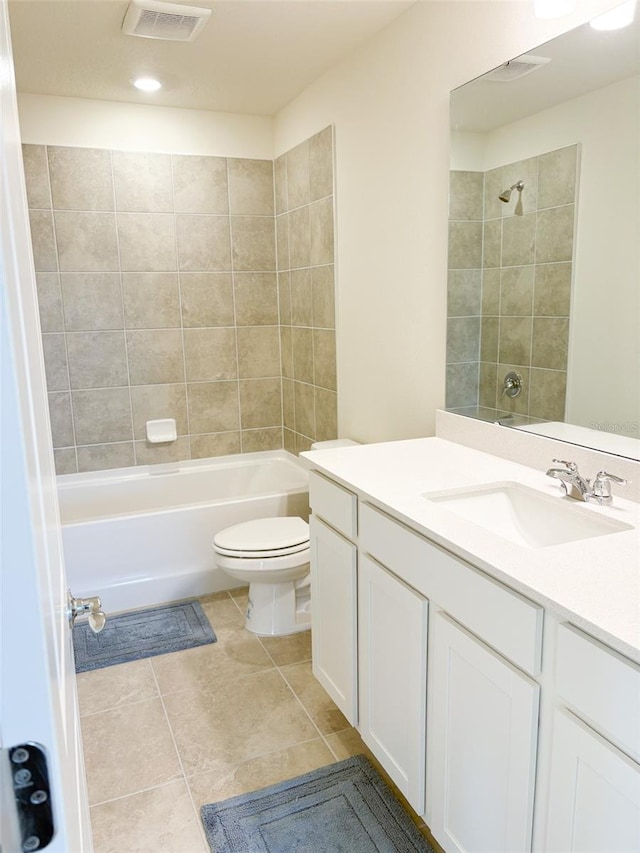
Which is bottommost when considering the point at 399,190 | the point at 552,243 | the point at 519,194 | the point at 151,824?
the point at 151,824

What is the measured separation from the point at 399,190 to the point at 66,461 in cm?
224

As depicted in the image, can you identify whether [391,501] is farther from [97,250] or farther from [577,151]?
[97,250]

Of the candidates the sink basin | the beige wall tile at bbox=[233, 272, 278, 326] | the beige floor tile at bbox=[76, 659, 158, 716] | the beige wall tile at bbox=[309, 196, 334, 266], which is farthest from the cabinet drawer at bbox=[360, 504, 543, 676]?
the beige wall tile at bbox=[233, 272, 278, 326]

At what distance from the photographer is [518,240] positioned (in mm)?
1931

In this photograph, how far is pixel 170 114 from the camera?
11.2 ft

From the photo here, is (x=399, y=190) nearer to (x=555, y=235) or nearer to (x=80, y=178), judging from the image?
(x=555, y=235)

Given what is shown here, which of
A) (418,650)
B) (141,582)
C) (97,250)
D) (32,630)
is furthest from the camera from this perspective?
A: (97,250)

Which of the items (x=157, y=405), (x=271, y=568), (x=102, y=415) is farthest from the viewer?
(x=157, y=405)

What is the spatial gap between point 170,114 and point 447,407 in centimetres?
230

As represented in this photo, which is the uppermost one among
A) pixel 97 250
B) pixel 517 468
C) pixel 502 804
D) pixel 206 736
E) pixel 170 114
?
pixel 170 114

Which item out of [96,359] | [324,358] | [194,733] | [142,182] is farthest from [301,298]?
[194,733]

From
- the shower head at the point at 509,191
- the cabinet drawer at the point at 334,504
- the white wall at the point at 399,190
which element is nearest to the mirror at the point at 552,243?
the shower head at the point at 509,191

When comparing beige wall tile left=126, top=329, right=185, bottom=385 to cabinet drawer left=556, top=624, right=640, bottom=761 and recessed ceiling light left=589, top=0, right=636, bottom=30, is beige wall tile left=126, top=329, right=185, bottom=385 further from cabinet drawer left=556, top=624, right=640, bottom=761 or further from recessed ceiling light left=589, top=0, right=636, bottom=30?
cabinet drawer left=556, top=624, right=640, bottom=761

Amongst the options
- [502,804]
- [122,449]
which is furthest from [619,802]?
[122,449]
